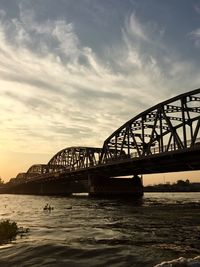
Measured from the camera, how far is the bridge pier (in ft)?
378

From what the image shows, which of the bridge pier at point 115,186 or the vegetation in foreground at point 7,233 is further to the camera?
the bridge pier at point 115,186

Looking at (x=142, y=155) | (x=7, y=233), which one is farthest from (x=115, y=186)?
(x=7, y=233)

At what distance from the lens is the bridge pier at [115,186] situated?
11525 cm

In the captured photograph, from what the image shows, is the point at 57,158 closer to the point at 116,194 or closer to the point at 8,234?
the point at 116,194

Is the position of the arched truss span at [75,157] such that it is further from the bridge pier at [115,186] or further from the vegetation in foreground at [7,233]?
the vegetation in foreground at [7,233]

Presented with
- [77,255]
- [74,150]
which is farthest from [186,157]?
[74,150]

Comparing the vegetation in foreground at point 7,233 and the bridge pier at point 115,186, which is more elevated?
the bridge pier at point 115,186

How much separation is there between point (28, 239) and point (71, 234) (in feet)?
11.9

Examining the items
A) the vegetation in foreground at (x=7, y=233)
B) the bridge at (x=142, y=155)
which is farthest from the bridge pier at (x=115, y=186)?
the vegetation in foreground at (x=7, y=233)

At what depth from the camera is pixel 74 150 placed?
525 feet

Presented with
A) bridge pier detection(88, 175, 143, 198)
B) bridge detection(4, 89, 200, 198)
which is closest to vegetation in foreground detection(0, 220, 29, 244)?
bridge detection(4, 89, 200, 198)

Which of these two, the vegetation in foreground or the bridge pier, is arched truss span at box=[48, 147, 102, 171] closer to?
the bridge pier

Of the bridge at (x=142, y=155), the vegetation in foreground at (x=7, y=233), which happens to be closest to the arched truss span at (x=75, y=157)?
the bridge at (x=142, y=155)

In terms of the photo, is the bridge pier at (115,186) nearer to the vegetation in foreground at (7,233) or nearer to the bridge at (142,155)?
the bridge at (142,155)
